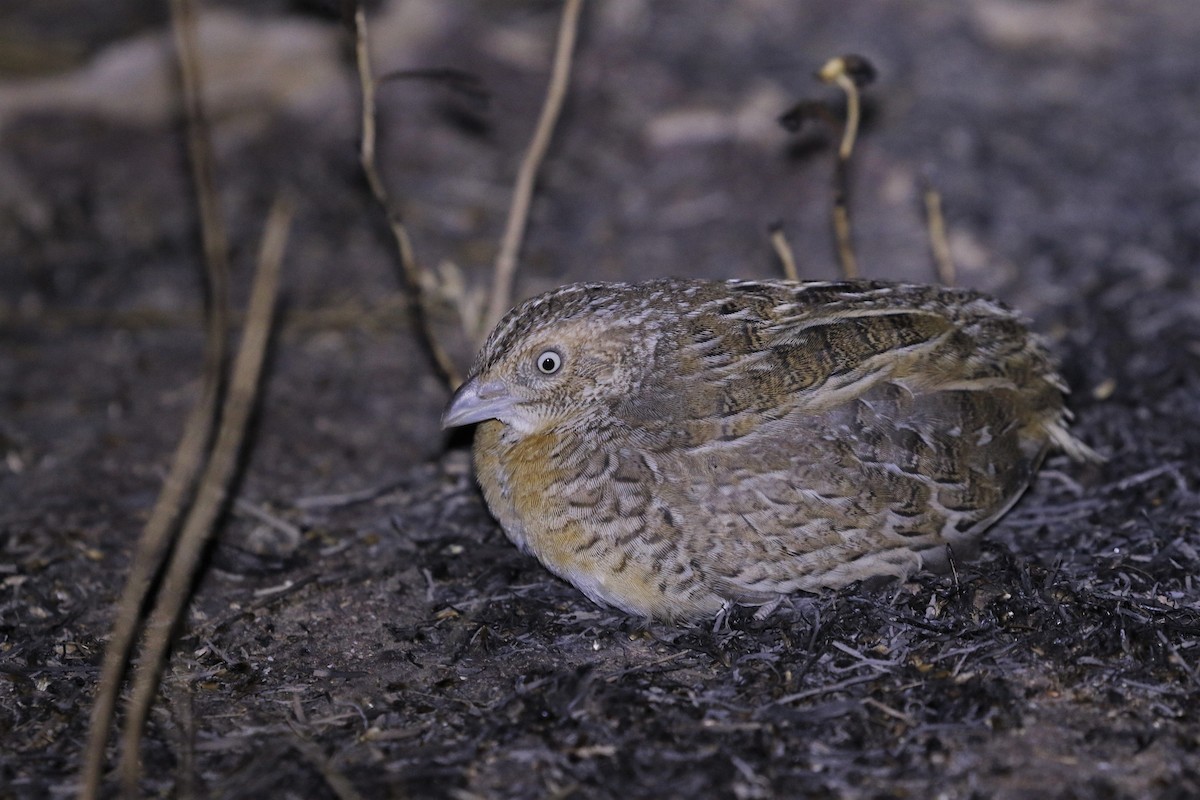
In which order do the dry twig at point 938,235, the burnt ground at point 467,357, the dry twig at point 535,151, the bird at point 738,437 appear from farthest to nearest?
the dry twig at point 938,235, the dry twig at point 535,151, the bird at point 738,437, the burnt ground at point 467,357

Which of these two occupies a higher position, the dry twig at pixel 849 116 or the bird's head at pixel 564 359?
the dry twig at pixel 849 116

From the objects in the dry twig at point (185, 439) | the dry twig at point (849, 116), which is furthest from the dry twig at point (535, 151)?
the dry twig at point (185, 439)

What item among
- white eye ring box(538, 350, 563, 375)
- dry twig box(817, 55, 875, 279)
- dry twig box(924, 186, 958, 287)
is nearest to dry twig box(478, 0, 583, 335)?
dry twig box(817, 55, 875, 279)

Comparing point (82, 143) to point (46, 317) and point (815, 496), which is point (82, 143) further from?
point (815, 496)

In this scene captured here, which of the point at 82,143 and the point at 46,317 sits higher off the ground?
the point at 82,143

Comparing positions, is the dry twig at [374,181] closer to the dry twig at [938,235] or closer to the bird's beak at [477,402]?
the bird's beak at [477,402]

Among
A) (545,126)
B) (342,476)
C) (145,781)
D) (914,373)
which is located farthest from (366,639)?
(545,126)

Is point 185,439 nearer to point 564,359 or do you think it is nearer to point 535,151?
point 564,359
